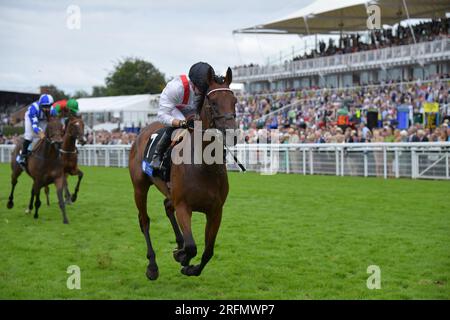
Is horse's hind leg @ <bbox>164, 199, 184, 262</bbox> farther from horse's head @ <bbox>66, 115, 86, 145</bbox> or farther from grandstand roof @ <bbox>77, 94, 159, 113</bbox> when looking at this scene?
grandstand roof @ <bbox>77, 94, 159, 113</bbox>

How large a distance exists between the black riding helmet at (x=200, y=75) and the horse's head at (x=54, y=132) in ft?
18.1

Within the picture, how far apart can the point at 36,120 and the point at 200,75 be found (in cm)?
630

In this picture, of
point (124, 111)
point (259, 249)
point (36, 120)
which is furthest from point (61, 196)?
point (124, 111)

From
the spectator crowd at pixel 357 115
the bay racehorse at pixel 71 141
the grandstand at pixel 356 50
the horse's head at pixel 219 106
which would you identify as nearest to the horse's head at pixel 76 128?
the bay racehorse at pixel 71 141

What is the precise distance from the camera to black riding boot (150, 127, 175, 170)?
657 centimetres

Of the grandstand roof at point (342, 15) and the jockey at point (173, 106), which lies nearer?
the jockey at point (173, 106)

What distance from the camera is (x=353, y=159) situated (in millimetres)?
18844

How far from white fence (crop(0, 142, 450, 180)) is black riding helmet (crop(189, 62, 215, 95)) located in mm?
9776

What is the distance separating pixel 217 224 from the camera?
6027 mm

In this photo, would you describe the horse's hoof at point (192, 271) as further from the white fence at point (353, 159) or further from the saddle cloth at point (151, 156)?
the white fence at point (353, 159)

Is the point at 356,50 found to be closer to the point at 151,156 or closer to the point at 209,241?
the point at 151,156

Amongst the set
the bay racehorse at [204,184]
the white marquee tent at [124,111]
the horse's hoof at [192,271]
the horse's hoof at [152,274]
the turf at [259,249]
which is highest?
the white marquee tent at [124,111]

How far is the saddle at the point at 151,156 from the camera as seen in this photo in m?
6.45

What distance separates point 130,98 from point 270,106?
14517mm
